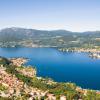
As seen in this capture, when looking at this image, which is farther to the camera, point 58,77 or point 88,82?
point 58,77

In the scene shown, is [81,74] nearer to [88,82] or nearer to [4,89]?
[88,82]

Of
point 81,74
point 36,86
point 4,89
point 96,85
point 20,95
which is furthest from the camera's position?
point 81,74

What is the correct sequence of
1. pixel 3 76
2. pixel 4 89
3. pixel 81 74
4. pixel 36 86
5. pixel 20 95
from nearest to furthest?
1. pixel 20 95
2. pixel 4 89
3. pixel 36 86
4. pixel 3 76
5. pixel 81 74

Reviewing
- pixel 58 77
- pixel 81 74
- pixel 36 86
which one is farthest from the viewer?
pixel 81 74

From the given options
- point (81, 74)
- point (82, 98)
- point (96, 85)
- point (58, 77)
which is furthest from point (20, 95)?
point (81, 74)

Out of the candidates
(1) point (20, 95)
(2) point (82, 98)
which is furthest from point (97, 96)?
(1) point (20, 95)

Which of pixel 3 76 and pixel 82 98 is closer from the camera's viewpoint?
pixel 82 98

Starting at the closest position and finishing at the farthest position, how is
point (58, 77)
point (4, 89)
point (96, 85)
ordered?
point (4, 89)
point (96, 85)
point (58, 77)

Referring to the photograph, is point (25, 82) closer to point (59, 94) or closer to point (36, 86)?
point (36, 86)
